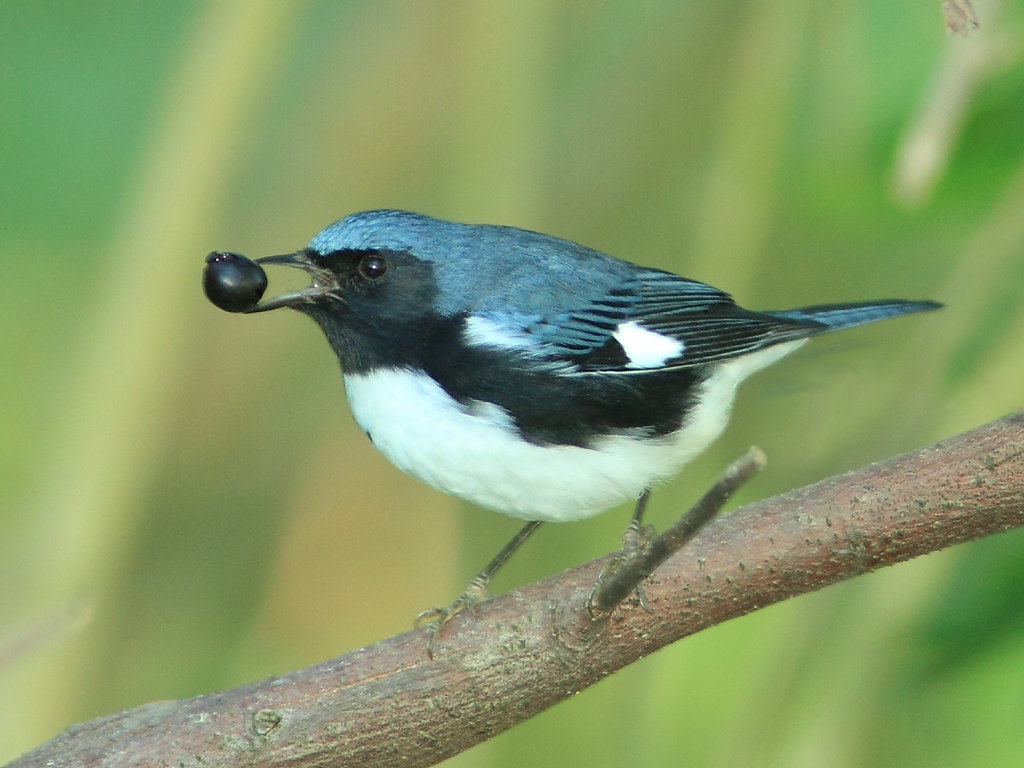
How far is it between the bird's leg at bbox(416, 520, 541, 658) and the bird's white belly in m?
0.18

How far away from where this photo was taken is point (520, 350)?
1.92 meters

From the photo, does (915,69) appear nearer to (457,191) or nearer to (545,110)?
(545,110)

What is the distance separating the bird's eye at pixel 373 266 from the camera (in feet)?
6.77

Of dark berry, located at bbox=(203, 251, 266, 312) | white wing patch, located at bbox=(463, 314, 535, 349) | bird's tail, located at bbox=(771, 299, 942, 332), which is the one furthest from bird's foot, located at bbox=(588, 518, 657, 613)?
dark berry, located at bbox=(203, 251, 266, 312)

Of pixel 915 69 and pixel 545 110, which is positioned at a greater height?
pixel 915 69

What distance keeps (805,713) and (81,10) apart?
2365 mm

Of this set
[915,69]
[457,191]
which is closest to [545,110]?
[457,191]

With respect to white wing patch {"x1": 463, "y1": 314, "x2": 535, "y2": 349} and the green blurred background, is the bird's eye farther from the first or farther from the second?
the green blurred background

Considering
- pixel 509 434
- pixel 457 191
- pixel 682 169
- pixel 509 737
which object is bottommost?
pixel 509 737

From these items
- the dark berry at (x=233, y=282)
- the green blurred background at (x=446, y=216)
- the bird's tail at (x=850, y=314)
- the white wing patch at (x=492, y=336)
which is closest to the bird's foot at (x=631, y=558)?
the white wing patch at (x=492, y=336)

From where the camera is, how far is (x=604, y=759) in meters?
2.62

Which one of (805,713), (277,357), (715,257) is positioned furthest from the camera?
(277,357)

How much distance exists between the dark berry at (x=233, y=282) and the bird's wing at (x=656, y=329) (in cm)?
46

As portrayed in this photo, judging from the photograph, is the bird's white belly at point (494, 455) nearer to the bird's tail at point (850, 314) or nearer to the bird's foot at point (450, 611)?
the bird's foot at point (450, 611)
